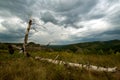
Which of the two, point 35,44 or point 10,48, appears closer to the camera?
point 10,48

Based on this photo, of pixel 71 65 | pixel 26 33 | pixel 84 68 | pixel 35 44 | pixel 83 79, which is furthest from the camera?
pixel 35 44

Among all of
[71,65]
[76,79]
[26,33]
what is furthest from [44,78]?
[26,33]

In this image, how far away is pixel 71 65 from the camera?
33.9 ft

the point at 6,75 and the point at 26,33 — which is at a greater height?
the point at 26,33

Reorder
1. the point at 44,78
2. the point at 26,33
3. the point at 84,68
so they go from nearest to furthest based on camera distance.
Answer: the point at 44,78, the point at 84,68, the point at 26,33

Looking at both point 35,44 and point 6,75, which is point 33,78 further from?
point 35,44

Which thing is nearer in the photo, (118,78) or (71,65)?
(118,78)

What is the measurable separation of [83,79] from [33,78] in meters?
2.12

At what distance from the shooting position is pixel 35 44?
1822cm

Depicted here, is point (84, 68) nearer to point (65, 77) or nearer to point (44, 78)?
point (65, 77)

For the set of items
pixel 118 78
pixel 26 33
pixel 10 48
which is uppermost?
pixel 26 33

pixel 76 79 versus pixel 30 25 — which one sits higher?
pixel 30 25

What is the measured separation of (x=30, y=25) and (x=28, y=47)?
2550mm

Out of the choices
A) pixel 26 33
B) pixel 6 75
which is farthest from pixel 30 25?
pixel 6 75
